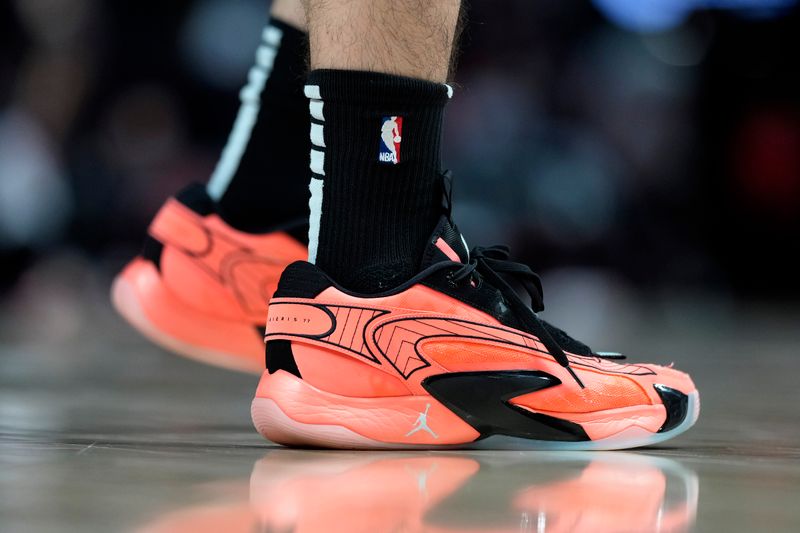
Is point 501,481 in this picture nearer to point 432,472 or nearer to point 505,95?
point 432,472

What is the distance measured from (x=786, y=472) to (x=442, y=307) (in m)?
0.31

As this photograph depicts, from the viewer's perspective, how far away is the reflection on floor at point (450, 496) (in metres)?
0.60

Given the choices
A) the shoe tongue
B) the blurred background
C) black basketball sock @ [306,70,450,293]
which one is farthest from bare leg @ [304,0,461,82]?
the blurred background

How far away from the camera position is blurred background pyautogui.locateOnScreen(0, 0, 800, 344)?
422 centimetres

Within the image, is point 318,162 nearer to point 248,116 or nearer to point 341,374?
point 341,374

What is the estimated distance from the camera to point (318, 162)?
0.94 metres

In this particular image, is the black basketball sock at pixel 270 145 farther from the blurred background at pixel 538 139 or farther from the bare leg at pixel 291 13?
the blurred background at pixel 538 139

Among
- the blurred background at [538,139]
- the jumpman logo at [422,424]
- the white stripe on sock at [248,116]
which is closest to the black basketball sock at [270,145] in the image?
the white stripe on sock at [248,116]

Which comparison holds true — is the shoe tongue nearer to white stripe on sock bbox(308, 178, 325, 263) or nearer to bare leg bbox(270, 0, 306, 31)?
white stripe on sock bbox(308, 178, 325, 263)

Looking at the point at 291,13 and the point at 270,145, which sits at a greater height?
the point at 291,13

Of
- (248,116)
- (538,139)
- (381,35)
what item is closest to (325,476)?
(381,35)

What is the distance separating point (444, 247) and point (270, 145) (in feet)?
1.59

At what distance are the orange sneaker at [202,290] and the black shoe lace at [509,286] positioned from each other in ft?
1.26

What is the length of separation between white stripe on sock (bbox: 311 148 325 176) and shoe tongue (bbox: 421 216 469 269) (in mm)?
117
